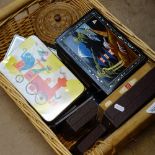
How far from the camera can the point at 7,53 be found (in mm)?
1409

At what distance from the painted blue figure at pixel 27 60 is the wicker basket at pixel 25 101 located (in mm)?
84

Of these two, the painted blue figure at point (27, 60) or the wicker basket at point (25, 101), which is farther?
the painted blue figure at point (27, 60)

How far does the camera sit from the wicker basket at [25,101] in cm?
117

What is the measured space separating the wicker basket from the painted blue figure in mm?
84

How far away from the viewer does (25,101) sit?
1.26 metres

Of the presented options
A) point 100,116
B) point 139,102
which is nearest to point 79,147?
point 100,116

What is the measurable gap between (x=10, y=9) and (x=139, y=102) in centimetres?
57

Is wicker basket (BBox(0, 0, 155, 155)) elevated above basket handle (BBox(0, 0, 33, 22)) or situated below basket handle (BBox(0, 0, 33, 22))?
below

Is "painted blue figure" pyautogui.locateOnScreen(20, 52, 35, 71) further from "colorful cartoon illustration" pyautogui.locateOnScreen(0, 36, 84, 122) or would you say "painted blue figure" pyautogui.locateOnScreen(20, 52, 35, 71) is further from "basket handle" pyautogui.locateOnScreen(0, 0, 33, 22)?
"basket handle" pyautogui.locateOnScreen(0, 0, 33, 22)

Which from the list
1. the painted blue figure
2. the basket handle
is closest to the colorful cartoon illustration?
the painted blue figure

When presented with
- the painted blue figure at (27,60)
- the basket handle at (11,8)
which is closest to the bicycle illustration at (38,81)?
the painted blue figure at (27,60)

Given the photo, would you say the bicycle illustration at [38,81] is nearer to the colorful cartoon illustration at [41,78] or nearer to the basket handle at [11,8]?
the colorful cartoon illustration at [41,78]

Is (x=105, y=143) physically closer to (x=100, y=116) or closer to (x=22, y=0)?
(x=100, y=116)

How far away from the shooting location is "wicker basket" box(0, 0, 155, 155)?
1.17 metres
